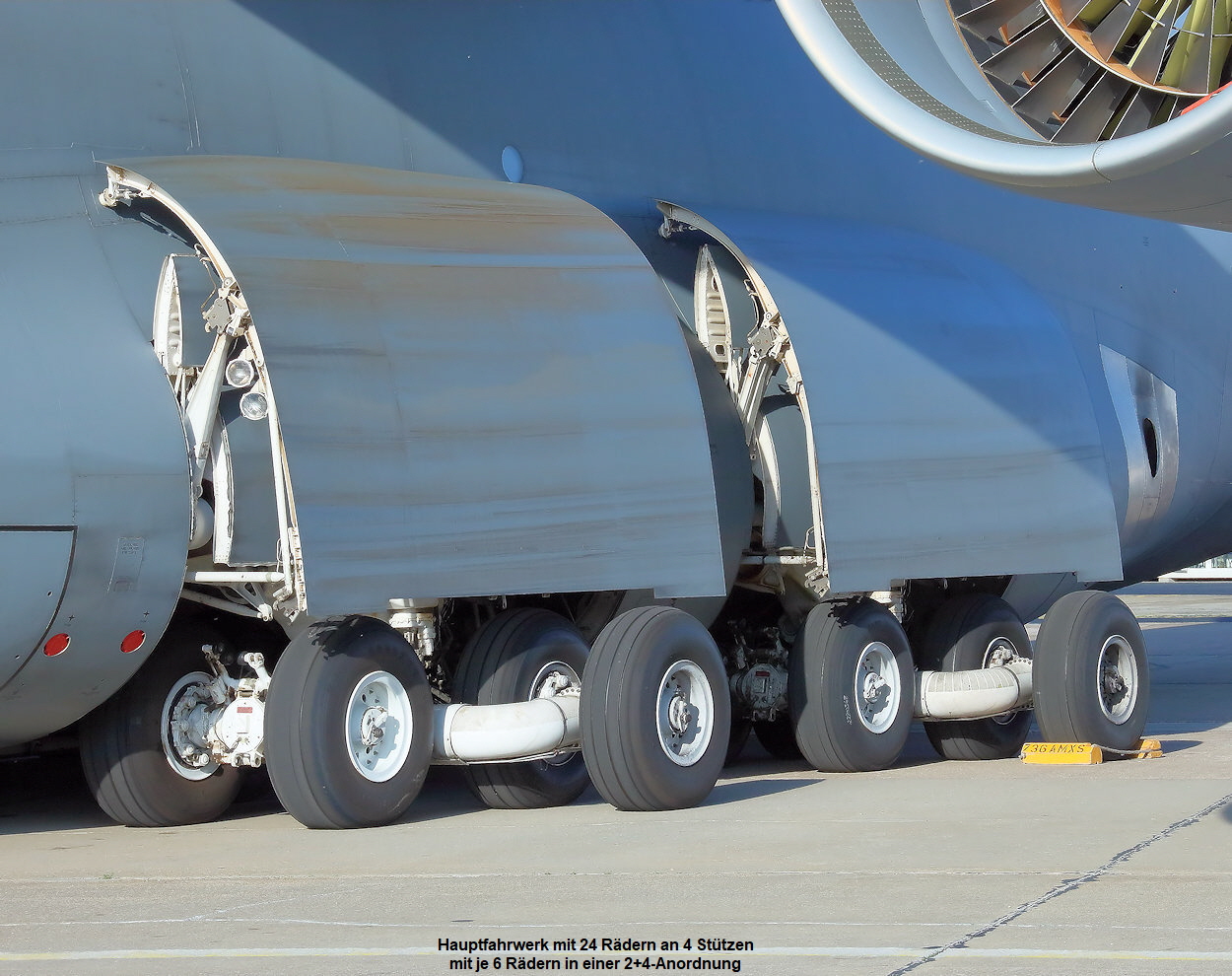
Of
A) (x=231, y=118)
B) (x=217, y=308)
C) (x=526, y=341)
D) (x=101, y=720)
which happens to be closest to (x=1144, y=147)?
(x=526, y=341)

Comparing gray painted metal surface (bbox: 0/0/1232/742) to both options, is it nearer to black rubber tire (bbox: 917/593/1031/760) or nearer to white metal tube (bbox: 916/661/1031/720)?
black rubber tire (bbox: 917/593/1031/760)

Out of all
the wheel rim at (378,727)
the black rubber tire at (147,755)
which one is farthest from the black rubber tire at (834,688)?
the black rubber tire at (147,755)

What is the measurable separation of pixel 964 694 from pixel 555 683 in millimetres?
3741

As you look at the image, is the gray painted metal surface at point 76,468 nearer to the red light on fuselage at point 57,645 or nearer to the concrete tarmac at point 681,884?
the red light on fuselage at point 57,645

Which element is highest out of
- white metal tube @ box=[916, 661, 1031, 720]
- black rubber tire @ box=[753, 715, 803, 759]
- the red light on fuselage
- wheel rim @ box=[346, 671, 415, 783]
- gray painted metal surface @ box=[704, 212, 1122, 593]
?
gray painted metal surface @ box=[704, 212, 1122, 593]

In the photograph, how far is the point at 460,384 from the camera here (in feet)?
33.4

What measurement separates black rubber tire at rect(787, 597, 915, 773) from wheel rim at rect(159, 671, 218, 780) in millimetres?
4166

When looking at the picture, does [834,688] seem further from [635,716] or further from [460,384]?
[460,384]

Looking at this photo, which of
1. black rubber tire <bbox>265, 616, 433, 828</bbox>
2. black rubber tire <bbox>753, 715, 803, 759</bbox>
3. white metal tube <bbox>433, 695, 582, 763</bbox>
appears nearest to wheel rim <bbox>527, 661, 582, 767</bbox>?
white metal tube <bbox>433, 695, 582, 763</bbox>

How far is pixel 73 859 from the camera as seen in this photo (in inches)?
354

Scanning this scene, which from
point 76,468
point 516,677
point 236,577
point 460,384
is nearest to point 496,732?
point 516,677

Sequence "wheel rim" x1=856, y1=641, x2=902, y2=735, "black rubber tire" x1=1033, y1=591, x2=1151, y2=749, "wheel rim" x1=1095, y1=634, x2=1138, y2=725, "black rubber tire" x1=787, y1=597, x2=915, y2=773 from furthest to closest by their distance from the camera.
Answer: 1. "wheel rim" x1=1095, y1=634, x2=1138, y2=725
2. "black rubber tire" x1=1033, y1=591, x2=1151, y2=749
3. "wheel rim" x1=856, y1=641, x2=902, y2=735
4. "black rubber tire" x1=787, y1=597, x2=915, y2=773

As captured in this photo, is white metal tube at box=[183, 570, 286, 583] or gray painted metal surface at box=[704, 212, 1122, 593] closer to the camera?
white metal tube at box=[183, 570, 286, 583]

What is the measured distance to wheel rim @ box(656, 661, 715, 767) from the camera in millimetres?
10336
